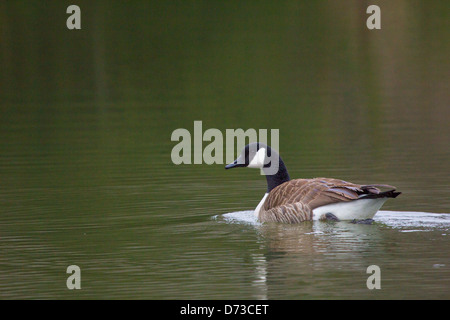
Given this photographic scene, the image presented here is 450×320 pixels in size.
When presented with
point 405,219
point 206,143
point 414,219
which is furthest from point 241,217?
point 206,143

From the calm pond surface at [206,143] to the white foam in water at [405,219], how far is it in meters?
0.06

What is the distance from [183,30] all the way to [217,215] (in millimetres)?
35514

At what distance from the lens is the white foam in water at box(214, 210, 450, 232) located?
1298 cm

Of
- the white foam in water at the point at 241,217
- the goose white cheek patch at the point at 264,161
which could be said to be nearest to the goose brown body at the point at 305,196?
the white foam in water at the point at 241,217

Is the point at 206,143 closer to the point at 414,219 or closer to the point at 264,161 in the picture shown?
the point at 264,161

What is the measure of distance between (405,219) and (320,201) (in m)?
1.30

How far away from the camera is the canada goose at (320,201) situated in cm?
1309

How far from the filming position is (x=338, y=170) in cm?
1831

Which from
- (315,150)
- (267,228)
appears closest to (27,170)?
(315,150)

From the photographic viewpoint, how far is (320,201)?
44.1 feet

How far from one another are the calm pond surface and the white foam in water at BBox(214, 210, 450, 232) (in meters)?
0.06

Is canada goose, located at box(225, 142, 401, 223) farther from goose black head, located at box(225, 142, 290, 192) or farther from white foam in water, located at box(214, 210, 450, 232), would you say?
goose black head, located at box(225, 142, 290, 192)

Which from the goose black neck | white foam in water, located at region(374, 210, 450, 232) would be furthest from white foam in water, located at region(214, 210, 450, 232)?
the goose black neck

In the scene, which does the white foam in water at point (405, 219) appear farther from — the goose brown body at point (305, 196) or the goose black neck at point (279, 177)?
the goose black neck at point (279, 177)
